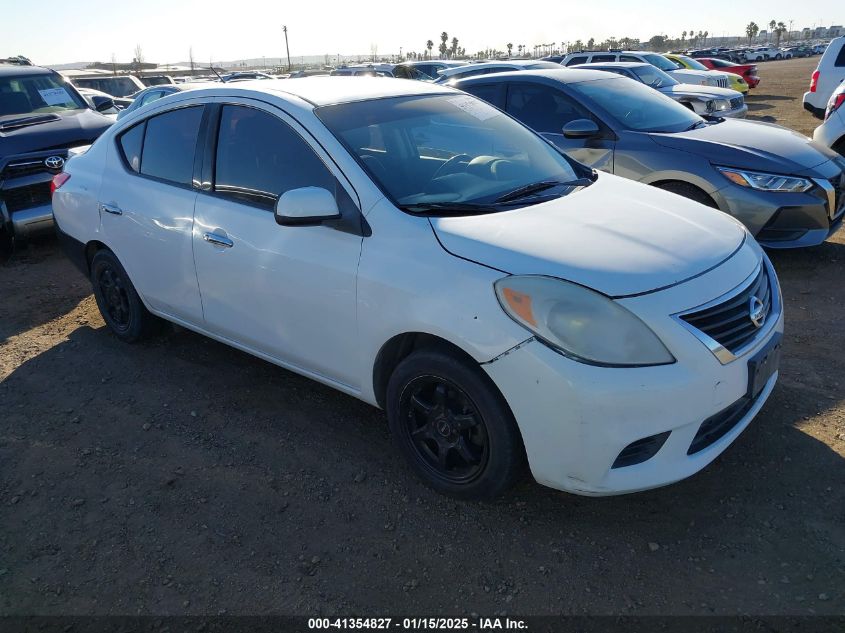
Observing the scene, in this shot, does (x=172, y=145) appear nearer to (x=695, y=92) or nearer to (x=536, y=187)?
(x=536, y=187)

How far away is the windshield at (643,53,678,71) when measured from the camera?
57.5ft

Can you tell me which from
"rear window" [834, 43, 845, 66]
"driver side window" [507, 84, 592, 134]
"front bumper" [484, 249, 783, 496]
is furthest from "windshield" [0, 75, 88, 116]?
"rear window" [834, 43, 845, 66]

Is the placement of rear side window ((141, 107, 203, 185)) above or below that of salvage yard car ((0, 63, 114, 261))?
above

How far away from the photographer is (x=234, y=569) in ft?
8.61

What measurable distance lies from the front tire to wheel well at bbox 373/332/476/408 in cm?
4

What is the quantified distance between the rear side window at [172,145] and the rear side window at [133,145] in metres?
0.05

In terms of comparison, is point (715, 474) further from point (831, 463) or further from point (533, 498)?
point (533, 498)

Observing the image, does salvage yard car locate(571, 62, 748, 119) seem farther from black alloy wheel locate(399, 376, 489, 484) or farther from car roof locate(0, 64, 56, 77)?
black alloy wheel locate(399, 376, 489, 484)

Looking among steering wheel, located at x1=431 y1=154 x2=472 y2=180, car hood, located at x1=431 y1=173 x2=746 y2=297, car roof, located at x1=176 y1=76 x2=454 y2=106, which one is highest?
car roof, located at x1=176 y1=76 x2=454 y2=106

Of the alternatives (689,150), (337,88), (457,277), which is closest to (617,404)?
(457,277)

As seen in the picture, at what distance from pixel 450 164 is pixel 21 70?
7300 mm

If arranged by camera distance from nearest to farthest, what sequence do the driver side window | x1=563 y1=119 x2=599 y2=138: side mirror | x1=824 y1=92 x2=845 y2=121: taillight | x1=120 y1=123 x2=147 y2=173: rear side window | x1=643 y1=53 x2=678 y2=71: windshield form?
x1=120 y1=123 x2=147 y2=173: rear side window, x1=563 y1=119 x2=599 y2=138: side mirror, the driver side window, x1=824 y1=92 x2=845 y2=121: taillight, x1=643 y1=53 x2=678 y2=71: windshield

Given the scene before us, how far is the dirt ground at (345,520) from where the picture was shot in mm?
2443

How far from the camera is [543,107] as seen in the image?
6.45 metres
